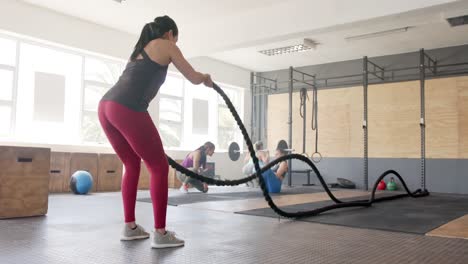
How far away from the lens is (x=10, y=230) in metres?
2.52

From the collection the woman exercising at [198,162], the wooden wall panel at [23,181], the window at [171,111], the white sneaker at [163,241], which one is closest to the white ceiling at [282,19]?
the window at [171,111]

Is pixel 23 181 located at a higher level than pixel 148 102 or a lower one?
lower

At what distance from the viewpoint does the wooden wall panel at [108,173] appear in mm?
6465

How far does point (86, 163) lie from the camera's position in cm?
631

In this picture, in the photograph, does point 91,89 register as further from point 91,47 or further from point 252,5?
point 252,5

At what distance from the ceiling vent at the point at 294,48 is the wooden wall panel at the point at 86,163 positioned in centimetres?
408

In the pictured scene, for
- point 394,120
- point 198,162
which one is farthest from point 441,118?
point 198,162

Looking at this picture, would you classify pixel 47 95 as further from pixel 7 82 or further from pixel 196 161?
pixel 196 161

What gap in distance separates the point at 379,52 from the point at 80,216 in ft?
22.9

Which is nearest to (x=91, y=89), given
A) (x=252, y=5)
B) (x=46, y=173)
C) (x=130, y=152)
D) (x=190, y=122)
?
(x=190, y=122)

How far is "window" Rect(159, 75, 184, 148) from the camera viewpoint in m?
8.18

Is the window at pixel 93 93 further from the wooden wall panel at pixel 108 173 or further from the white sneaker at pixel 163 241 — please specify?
the white sneaker at pixel 163 241

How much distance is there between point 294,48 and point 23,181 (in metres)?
6.05

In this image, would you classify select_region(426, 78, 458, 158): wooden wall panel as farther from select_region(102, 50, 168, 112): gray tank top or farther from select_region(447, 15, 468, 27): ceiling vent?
select_region(102, 50, 168, 112): gray tank top
